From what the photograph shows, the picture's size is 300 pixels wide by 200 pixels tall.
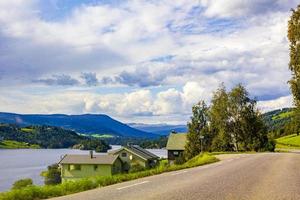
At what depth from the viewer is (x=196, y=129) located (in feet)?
299

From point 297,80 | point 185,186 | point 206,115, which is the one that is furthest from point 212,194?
point 206,115

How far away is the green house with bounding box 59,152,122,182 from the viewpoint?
78562 mm

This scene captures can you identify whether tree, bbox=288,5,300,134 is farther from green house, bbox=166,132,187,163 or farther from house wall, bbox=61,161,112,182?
green house, bbox=166,132,187,163

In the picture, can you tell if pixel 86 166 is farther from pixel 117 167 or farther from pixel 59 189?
pixel 59 189

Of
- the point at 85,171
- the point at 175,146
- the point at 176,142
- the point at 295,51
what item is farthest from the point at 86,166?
the point at 295,51

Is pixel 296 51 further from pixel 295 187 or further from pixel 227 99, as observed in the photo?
pixel 227 99

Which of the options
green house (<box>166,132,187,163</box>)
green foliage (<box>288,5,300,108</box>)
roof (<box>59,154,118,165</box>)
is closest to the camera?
green foliage (<box>288,5,300,108</box>)

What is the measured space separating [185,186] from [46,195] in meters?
4.43

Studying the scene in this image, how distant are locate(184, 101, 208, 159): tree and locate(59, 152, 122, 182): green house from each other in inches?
586

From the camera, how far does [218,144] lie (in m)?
83.8

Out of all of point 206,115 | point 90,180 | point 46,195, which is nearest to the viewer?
point 46,195

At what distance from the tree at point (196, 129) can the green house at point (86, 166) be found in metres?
14.9

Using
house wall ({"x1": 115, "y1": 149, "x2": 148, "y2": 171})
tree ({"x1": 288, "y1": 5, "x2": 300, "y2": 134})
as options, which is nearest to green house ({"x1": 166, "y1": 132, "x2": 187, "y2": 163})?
house wall ({"x1": 115, "y1": 149, "x2": 148, "y2": 171})

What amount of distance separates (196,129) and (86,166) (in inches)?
917
